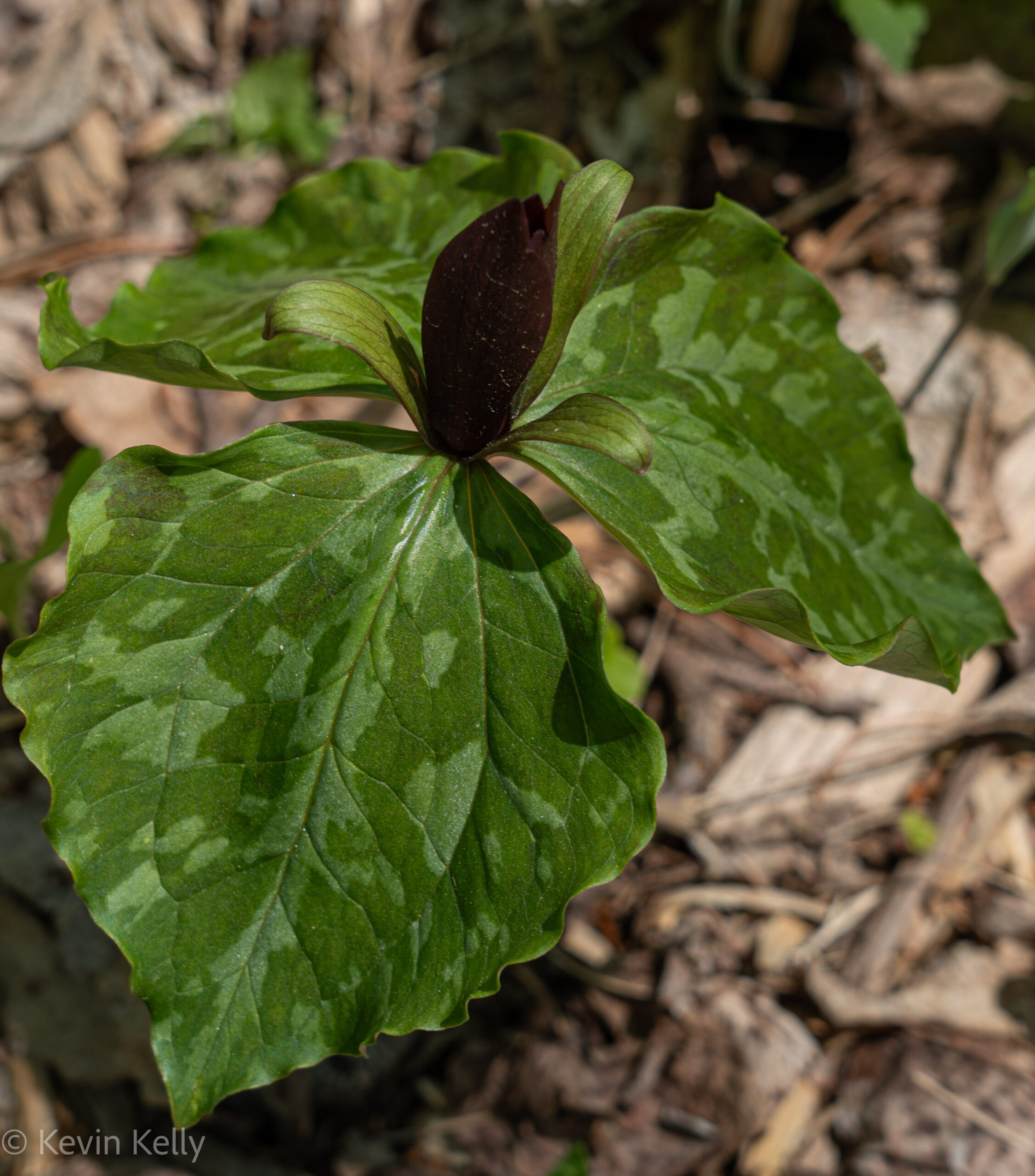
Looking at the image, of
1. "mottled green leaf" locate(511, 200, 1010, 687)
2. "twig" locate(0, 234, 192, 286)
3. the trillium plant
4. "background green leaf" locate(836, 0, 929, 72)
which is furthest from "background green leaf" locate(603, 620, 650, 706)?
"twig" locate(0, 234, 192, 286)

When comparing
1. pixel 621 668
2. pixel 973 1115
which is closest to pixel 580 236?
pixel 621 668

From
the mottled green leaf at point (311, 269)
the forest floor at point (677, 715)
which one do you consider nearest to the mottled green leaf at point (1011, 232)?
the forest floor at point (677, 715)

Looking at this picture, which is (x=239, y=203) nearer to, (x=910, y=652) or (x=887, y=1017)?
(x=910, y=652)

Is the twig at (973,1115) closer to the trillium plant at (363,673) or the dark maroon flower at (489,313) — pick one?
the trillium plant at (363,673)

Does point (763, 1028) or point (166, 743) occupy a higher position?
point (166, 743)

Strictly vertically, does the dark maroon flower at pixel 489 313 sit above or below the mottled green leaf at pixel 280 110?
above

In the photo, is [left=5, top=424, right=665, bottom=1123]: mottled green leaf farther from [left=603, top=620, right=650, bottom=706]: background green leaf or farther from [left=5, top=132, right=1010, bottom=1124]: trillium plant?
[left=603, top=620, right=650, bottom=706]: background green leaf

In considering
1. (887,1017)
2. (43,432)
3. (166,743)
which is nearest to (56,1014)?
(166,743)
